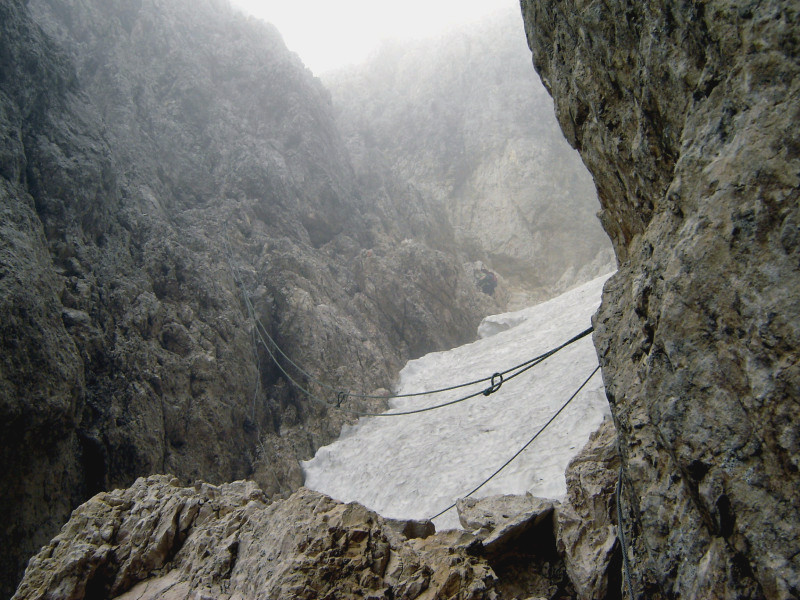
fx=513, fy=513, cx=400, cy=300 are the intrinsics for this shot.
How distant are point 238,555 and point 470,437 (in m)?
9.74

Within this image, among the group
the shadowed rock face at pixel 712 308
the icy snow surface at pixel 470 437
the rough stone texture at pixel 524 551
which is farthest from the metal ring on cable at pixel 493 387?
the icy snow surface at pixel 470 437

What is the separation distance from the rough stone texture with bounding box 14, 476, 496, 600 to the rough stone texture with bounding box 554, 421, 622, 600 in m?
1.23

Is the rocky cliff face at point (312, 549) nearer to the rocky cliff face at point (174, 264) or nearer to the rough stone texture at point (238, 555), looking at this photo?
the rough stone texture at point (238, 555)

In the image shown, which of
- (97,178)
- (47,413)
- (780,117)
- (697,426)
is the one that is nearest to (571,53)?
(780,117)

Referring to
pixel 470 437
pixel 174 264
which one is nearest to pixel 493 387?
pixel 470 437

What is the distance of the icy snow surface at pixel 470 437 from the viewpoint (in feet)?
37.7

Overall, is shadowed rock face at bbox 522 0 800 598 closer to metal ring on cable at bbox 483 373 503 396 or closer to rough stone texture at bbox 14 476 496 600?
rough stone texture at bbox 14 476 496 600

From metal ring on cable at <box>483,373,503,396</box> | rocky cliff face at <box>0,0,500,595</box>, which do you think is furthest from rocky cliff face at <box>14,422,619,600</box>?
rocky cliff face at <box>0,0,500,595</box>

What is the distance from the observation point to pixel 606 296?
14.2 feet

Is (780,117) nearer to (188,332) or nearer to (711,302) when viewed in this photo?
(711,302)

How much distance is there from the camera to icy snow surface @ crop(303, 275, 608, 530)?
11492mm

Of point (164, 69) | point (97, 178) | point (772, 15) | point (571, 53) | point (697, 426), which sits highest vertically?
point (164, 69)

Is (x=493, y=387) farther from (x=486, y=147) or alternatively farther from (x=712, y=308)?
(x=486, y=147)

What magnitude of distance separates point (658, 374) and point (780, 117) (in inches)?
59.2
